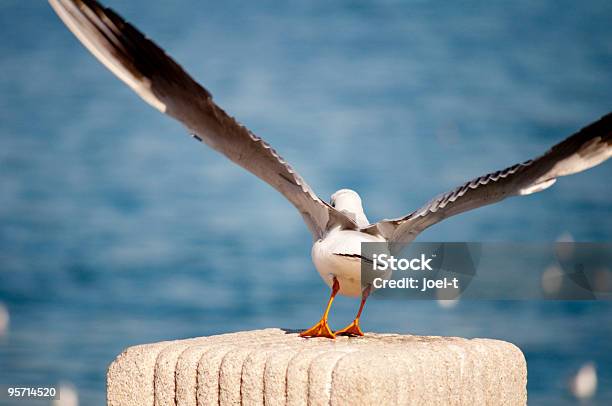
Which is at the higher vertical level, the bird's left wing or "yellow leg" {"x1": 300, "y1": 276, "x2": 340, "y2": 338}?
the bird's left wing

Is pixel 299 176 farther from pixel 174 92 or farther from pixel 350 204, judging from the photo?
pixel 174 92

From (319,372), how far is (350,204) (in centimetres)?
84

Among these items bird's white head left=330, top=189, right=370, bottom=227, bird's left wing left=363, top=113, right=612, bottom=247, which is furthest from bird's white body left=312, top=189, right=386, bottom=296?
bird's left wing left=363, top=113, right=612, bottom=247

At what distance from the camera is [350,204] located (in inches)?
128

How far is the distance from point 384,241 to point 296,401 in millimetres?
719

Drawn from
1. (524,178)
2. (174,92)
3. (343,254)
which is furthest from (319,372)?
(174,92)

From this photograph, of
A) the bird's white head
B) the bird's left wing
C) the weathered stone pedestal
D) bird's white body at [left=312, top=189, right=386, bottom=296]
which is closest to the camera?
the weathered stone pedestal

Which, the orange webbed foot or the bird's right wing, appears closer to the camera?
the bird's right wing

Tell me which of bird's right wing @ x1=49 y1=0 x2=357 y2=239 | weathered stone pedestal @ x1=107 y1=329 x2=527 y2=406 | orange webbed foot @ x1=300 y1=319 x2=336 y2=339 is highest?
bird's right wing @ x1=49 y1=0 x2=357 y2=239

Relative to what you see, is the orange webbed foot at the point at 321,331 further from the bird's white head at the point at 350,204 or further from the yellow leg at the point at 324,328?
the bird's white head at the point at 350,204

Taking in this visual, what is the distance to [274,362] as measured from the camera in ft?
8.64

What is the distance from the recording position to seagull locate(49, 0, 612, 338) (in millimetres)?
2713

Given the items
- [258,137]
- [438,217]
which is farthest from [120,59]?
[438,217]

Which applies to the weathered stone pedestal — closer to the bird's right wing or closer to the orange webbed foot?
the orange webbed foot
